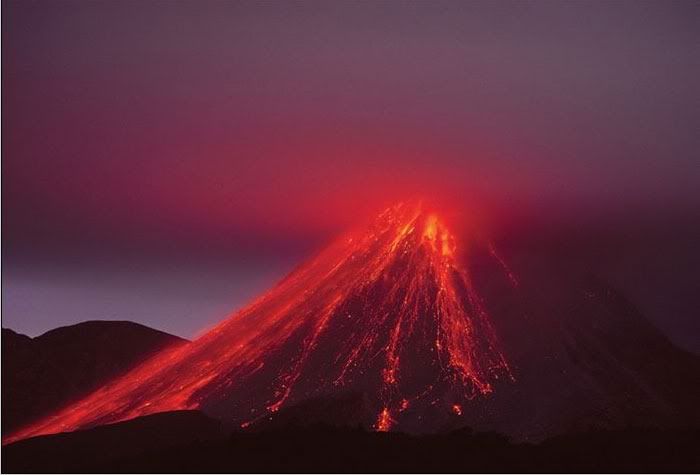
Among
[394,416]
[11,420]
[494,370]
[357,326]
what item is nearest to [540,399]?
[494,370]

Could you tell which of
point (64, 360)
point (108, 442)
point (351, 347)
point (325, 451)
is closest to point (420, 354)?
point (351, 347)

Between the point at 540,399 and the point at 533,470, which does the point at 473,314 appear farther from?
the point at 533,470

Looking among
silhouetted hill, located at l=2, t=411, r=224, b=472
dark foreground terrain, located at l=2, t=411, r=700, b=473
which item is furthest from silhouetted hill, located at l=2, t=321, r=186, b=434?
dark foreground terrain, located at l=2, t=411, r=700, b=473

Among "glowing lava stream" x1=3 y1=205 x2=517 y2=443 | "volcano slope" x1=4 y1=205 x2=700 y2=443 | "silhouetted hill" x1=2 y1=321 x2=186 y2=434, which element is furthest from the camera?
"silhouetted hill" x1=2 y1=321 x2=186 y2=434

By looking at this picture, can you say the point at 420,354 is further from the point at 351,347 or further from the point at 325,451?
the point at 325,451

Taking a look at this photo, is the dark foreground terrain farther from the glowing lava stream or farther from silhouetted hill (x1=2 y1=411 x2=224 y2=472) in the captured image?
the glowing lava stream

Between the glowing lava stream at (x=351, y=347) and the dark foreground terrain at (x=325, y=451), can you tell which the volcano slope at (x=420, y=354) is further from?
the dark foreground terrain at (x=325, y=451)
